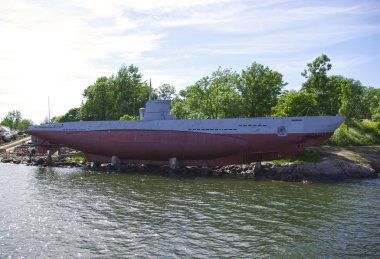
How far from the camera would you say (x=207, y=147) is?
1283 inches

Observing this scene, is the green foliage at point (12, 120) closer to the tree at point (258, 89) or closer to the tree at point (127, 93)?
the tree at point (127, 93)

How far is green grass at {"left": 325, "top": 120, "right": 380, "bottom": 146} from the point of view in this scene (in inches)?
1670

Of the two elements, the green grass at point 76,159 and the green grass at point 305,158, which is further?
the green grass at point 76,159

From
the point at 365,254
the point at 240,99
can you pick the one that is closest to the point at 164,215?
the point at 365,254

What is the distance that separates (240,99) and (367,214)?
34.5m

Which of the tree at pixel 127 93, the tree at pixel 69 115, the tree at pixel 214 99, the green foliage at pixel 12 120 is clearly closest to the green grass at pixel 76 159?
the tree at pixel 214 99

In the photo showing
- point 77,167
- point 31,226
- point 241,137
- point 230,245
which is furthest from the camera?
point 77,167

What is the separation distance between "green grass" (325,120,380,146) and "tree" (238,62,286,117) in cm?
1336

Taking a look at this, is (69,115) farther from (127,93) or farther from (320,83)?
(320,83)

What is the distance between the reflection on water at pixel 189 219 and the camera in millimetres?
13727

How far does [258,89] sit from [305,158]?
24033mm

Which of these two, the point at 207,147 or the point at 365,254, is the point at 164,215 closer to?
the point at 365,254

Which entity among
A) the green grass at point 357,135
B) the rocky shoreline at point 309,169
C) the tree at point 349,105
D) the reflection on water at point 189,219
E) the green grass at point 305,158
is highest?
the tree at point 349,105

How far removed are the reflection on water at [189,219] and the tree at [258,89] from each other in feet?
93.4
